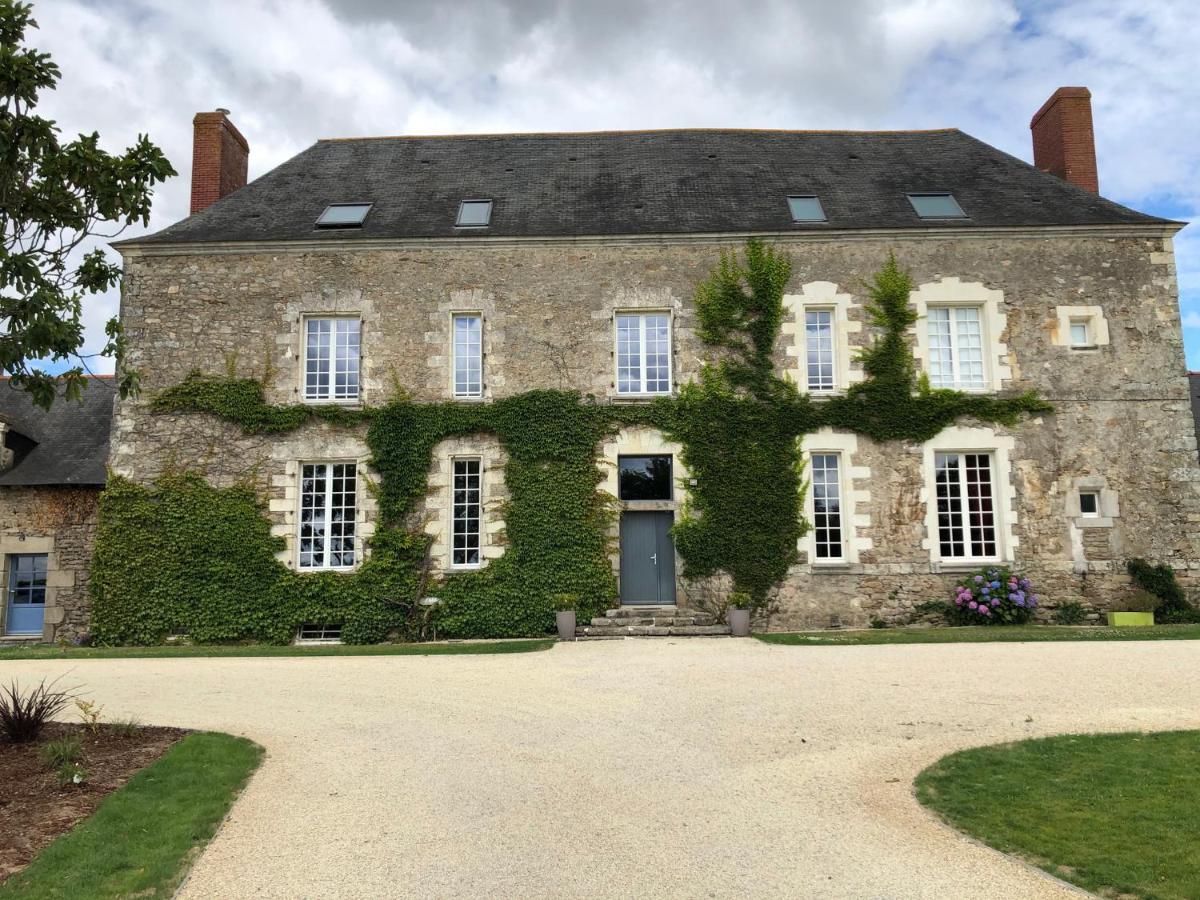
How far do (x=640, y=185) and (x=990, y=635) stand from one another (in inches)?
401

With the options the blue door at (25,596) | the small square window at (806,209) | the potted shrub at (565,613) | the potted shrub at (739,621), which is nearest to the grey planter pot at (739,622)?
the potted shrub at (739,621)

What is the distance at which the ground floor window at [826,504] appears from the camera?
50.3ft

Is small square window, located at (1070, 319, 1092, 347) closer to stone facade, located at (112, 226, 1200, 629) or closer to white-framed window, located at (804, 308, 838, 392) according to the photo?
stone facade, located at (112, 226, 1200, 629)

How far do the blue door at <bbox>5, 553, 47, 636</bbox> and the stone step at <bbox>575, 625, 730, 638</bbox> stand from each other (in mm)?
9917

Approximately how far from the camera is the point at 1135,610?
14789mm

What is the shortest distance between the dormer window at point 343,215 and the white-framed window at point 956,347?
1023 centimetres

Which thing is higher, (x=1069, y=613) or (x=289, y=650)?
(x=1069, y=613)

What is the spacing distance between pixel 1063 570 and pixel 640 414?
7392mm

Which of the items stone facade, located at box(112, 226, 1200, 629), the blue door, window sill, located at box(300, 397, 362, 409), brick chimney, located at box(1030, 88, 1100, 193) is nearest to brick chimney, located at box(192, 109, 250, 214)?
stone facade, located at box(112, 226, 1200, 629)

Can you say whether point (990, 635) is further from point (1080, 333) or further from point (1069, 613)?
point (1080, 333)

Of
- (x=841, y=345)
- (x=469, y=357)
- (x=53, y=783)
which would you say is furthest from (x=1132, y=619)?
→ (x=53, y=783)

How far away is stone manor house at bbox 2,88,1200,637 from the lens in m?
15.2

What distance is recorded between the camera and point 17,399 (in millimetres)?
18625

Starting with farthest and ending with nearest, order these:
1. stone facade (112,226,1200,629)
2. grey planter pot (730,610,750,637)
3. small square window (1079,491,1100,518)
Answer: small square window (1079,491,1100,518) < stone facade (112,226,1200,629) < grey planter pot (730,610,750,637)
